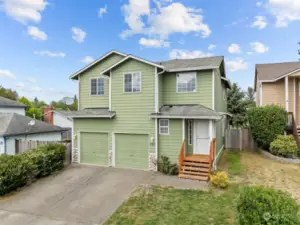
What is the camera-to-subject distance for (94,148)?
39.6 ft

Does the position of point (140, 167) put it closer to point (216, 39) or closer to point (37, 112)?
point (216, 39)

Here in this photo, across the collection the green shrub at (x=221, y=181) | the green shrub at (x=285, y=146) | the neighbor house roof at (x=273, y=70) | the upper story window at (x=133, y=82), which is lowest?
the green shrub at (x=221, y=181)

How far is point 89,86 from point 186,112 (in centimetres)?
692

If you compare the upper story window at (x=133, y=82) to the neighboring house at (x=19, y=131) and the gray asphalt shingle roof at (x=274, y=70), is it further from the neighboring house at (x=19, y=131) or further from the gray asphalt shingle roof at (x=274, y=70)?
the gray asphalt shingle roof at (x=274, y=70)

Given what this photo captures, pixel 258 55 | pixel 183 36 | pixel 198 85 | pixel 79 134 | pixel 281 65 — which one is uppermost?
pixel 183 36

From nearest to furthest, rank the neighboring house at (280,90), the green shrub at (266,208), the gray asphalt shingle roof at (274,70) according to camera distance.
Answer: the green shrub at (266,208)
the neighboring house at (280,90)
the gray asphalt shingle roof at (274,70)

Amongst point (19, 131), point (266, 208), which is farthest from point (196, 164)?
point (19, 131)

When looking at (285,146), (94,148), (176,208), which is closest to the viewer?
(176,208)

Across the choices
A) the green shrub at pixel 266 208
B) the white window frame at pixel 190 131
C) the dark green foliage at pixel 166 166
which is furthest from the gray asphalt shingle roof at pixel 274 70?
the green shrub at pixel 266 208

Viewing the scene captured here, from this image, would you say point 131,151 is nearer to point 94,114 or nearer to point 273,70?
point 94,114

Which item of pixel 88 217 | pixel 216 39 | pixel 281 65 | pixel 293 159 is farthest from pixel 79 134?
pixel 281 65

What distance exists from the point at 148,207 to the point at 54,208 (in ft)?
10.9

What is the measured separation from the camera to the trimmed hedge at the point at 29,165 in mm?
8155

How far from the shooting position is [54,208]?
6.83m
